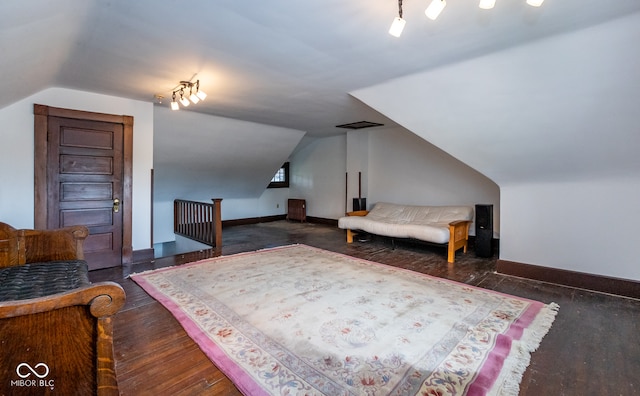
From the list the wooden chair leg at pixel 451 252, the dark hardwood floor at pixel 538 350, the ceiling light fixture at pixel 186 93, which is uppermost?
the ceiling light fixture at pixel 186 93

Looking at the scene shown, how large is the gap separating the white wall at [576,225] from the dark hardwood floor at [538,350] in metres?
0.33

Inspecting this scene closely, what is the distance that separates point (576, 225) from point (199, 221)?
5746mm

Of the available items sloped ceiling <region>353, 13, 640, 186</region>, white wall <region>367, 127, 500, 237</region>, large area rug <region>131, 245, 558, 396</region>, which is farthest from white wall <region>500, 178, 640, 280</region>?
white wall <region>367, 127, 500, 237</region>

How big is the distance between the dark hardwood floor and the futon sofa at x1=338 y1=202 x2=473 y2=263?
0.65 metres

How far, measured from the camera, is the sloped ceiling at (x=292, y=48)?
6.35 ft

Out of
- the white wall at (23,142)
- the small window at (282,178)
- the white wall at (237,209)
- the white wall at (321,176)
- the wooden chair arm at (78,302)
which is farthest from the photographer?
the small window at (282,178)

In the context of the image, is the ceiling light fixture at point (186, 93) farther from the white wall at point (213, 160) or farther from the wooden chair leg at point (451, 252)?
the wooden chair leg at point (451, 252)

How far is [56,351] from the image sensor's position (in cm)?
102

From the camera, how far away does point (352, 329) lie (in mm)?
2299

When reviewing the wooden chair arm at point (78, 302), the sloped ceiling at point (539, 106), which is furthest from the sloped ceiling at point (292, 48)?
the wooden chair arm at point (78, 302)

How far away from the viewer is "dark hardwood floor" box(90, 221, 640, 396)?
1.68 m

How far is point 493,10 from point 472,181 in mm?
3769

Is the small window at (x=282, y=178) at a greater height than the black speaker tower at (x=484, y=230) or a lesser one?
greater

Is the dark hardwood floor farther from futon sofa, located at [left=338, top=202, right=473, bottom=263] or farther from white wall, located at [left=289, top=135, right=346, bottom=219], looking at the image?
white wall, located at [left=289, top=135, right=346, bottom=219]
